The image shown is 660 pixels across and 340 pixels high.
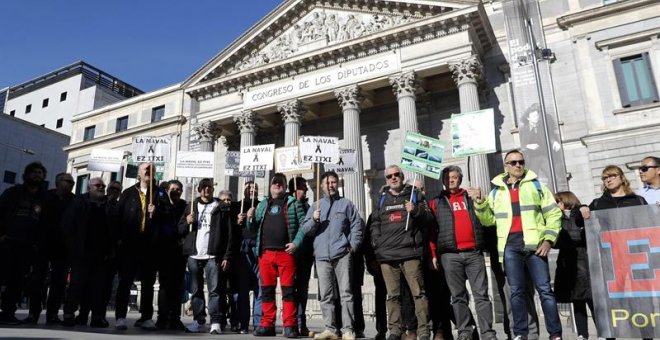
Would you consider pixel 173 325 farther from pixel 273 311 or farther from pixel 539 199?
pixel 539 199

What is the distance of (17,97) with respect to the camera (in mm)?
53406

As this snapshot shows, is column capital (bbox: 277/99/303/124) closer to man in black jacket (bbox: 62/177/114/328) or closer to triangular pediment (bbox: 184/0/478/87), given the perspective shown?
triangular pediment (bbox: 184/0/478/87)

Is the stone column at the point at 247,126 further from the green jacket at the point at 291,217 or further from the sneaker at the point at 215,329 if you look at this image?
the sneaker at the point at 215,329

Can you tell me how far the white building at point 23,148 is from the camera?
130 ft

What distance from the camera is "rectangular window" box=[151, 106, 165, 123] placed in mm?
33438

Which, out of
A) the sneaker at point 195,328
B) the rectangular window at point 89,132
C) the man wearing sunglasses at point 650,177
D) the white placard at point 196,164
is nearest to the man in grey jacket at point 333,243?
the sneaker at point 195,328

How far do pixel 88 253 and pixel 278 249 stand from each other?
2.90 metres

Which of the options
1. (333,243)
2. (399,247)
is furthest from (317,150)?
(399,247)

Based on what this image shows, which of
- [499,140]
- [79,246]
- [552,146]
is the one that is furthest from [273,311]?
[499,140]

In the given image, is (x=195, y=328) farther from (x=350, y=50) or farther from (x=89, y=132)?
(x=89, y=132)

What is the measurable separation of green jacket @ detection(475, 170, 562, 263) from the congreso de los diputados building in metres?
8.75

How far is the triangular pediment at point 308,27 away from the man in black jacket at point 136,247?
1698cm

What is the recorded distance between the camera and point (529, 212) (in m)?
5.84

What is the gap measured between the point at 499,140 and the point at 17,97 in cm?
5445
